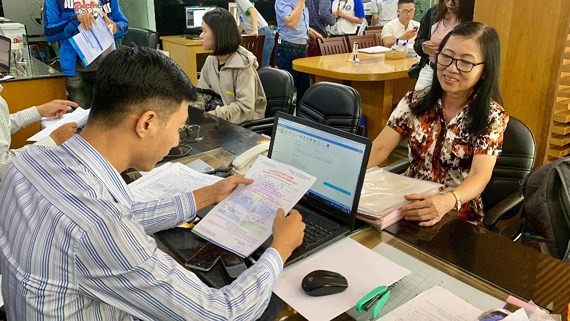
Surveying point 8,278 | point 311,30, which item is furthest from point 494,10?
point 311,30

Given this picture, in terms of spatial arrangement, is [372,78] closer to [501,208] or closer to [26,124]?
[501,208]

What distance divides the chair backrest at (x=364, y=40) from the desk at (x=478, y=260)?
4.05 m

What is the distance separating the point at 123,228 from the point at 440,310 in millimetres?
636

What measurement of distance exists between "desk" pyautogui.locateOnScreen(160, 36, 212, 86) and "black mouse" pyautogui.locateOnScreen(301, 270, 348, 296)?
473 centimetres

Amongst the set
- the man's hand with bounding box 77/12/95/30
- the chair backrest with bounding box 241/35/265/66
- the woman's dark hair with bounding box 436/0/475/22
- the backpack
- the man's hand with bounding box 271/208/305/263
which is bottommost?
the backpack

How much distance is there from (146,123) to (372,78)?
112 inches

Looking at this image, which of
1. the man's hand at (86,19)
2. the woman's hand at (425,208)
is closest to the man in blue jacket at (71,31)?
the man's hand at (86,19)

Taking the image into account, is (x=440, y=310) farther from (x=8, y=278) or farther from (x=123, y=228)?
(x=8, y=278)

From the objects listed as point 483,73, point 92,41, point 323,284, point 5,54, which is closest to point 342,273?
point 323,284

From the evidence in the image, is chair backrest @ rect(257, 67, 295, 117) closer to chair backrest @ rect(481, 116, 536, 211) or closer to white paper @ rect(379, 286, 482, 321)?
chair backrest @ rect(481, 116, 536, 211)

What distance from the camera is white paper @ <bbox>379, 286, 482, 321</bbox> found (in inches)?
36.4

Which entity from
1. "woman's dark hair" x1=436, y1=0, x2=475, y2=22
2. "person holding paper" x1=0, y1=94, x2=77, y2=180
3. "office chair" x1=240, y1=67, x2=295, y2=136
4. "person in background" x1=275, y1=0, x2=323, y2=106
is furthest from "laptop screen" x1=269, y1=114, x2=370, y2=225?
"person in background" x1=275, y1=0, x2=323, y2=106

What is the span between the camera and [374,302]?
0.95 metres

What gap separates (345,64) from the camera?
12.9 ft
